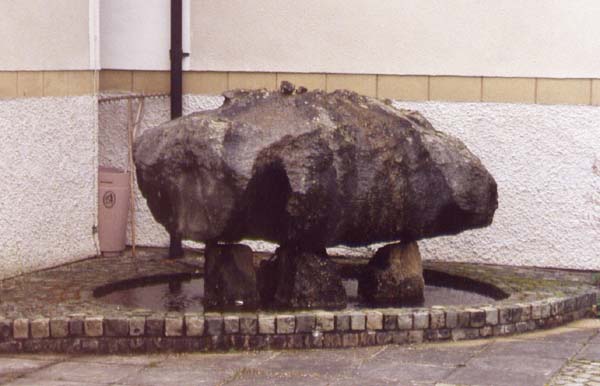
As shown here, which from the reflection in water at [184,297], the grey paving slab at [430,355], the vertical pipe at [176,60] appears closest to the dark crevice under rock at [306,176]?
the reflection in water at [184,297]

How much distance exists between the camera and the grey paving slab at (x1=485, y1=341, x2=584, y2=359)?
26.6 feet

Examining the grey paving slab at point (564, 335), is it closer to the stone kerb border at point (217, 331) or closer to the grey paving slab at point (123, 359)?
the stone kerb border at point (217, 331)

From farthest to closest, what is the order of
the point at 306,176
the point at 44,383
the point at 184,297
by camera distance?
the point at 184,297 < the point at 306,176 < the point at 44,383

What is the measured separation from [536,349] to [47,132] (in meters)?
4.82

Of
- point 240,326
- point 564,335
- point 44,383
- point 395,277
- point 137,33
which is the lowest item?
point 44,383

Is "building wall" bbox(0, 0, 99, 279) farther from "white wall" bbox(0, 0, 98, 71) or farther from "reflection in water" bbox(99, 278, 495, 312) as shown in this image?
"reflection in water" bbox(99, 278, 495, 312)

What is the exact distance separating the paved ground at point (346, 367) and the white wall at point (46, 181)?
8.45ft

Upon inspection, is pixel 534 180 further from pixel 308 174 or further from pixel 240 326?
pixel 240 326

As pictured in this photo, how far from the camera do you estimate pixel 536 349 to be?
825 cm

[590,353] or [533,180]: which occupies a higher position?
[533,180]

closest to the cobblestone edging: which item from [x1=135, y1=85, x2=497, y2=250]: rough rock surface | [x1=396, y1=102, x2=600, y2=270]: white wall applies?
[x1=135, y1=85, x2=497, y2=250]: rough rock surface

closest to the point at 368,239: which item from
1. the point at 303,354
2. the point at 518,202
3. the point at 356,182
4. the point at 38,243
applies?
the point at 356,182

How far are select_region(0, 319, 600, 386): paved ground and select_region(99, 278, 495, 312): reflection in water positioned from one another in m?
0.80

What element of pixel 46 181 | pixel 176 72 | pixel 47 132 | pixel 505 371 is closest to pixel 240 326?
pixel 505 371
